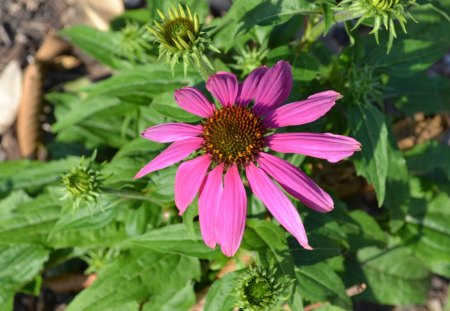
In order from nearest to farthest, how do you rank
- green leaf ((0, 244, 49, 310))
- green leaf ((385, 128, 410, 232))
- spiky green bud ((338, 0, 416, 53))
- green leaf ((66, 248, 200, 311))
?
spiky green bud ((338, 0, 416, 53)) → green leaf ((66, 248, 200, 311)) → green leaf ((385, 128, 410, 232)) → green leaf ((0, 244, 49, 310))

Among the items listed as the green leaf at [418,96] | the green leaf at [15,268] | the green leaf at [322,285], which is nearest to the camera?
the green leaf at [322,285]

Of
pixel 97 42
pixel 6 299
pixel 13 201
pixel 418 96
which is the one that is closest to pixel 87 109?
pixel 97 42

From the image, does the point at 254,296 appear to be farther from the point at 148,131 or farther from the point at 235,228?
the point at 148,131

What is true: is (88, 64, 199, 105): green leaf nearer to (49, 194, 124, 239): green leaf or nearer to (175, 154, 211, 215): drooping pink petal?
(49, 194, 124, 239): green leaf

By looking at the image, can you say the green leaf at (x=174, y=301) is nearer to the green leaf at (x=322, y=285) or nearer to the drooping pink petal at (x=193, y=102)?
the green leaf at (x=322, y=285)

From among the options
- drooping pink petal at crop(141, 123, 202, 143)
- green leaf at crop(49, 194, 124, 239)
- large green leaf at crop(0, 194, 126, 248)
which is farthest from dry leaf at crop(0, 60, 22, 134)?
drooping pink petal at crop(141, 123, 202, 143)

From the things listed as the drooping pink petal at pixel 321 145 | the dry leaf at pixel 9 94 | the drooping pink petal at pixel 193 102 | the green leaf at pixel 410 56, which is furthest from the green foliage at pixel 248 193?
the dry leaf at pixel 9 94

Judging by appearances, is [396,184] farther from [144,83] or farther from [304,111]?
[144,83]
